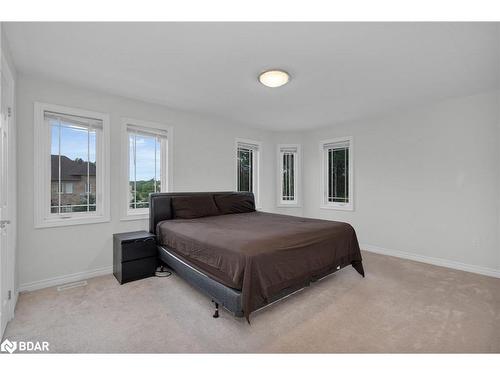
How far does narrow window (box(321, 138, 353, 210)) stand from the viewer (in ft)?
15.4

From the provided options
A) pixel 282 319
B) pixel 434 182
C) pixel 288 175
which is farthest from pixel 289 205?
pixel 282 319

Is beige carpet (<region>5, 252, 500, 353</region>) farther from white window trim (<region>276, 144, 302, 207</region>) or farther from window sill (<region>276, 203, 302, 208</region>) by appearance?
white window trim (<region>276, 144, 302, 207</region>)

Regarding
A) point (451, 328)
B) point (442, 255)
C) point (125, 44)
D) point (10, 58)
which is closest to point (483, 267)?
point (442, 255)

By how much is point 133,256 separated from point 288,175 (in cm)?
386

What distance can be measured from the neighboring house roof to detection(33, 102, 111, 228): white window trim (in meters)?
0.07

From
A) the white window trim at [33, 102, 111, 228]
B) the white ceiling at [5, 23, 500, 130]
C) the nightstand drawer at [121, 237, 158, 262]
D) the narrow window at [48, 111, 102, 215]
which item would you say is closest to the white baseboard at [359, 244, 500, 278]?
the white ceiling at [5, 23, 500, 130]

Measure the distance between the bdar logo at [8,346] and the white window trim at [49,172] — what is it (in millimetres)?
1364

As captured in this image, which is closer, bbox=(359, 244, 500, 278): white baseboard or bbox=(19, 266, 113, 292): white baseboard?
bbox=(19, 266, 113, 292): white baseboard

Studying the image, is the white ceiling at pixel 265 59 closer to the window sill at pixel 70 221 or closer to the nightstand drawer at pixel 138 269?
the window sill at pixel 70 221

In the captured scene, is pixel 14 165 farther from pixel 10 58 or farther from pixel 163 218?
pixel 163 218

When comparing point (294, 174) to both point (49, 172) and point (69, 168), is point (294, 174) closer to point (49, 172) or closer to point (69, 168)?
point (69, 168)

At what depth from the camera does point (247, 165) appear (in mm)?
5281
